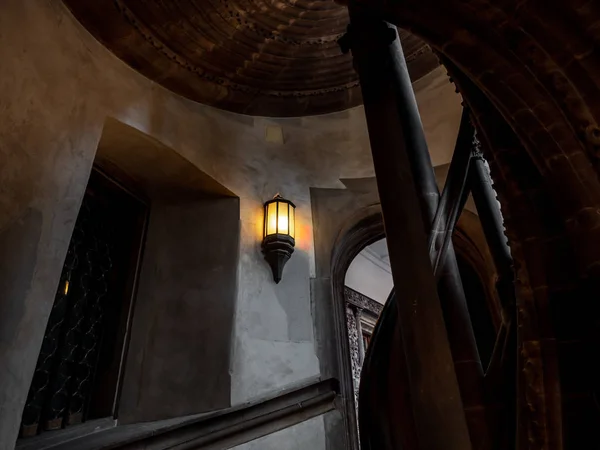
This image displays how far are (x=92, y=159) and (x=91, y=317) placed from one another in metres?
1.21

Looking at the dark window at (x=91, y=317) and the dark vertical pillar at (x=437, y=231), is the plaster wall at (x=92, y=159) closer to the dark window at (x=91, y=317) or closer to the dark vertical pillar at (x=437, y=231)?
the dark window at (x=91, y=317)

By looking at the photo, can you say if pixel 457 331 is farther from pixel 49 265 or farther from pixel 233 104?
pixel 233 104

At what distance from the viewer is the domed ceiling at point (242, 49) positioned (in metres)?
3.64

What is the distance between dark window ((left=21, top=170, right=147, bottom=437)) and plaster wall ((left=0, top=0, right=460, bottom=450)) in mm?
701

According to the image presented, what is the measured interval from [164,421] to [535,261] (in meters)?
2.76

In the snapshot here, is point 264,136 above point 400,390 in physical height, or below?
above

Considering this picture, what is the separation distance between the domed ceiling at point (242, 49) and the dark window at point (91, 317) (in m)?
1.14

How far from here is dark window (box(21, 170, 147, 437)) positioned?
301cm

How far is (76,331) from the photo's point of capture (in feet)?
10.9

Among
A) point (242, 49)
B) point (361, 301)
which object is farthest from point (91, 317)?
point (361, 301)

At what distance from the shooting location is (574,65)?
1122 millimetres

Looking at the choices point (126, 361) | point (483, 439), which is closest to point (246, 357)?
point (126, 361)

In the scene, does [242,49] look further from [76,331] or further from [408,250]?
[408,250]

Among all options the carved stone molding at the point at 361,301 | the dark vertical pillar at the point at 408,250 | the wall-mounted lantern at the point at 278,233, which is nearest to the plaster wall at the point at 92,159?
the wall-mounted lantern at the point at 278,233
